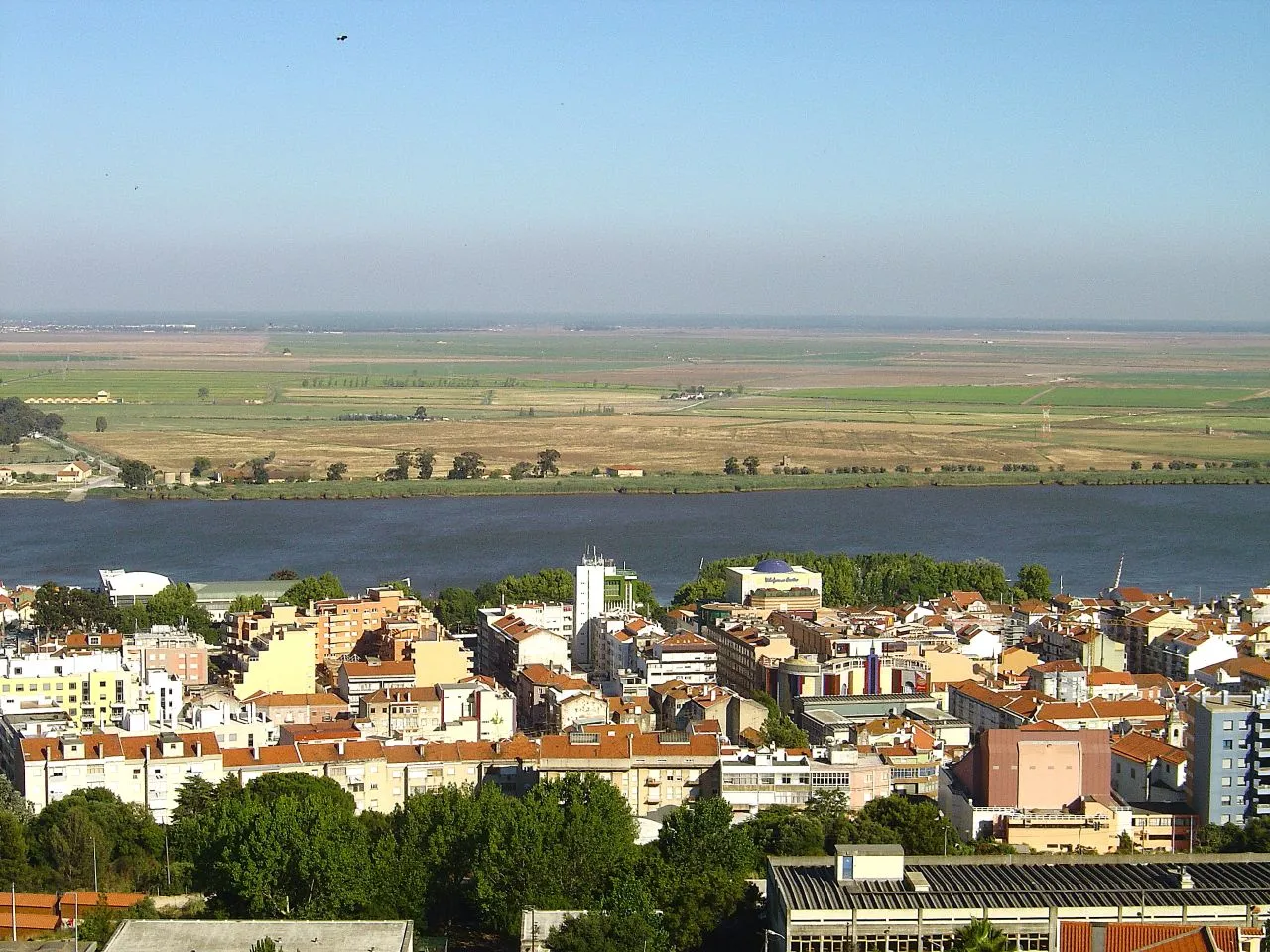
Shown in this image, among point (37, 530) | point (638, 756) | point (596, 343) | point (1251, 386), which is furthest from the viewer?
point (596, 343)

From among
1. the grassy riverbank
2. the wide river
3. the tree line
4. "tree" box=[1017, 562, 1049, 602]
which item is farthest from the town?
the grassy riverbank

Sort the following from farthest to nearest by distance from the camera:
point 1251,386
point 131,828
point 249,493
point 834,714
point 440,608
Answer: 1. point 1251,386
2. point 249,493
3. point 440,608
4. point 834,714
5. point 131,828

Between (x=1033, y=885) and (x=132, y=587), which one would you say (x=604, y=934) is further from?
(x=132, y=587)

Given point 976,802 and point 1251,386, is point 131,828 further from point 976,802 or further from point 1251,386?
point 1251,386

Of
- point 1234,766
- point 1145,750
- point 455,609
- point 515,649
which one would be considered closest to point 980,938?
point 1234,766

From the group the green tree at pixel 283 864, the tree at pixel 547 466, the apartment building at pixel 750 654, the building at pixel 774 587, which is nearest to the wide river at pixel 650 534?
the building at pixel 774 587

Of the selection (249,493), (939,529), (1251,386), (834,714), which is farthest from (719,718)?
(1251,386)

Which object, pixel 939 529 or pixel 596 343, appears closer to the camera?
pixel 939 529
